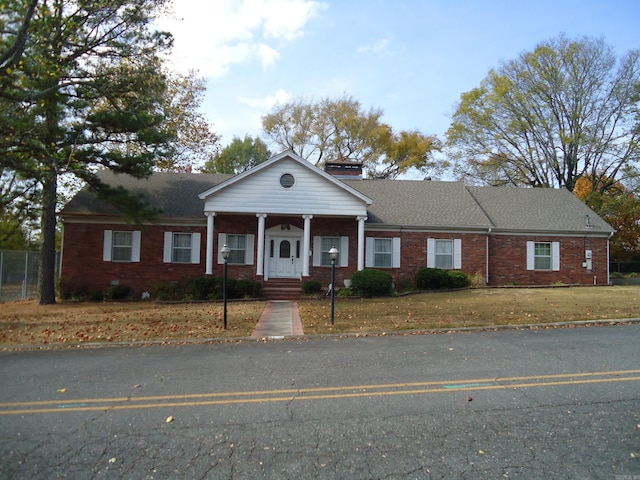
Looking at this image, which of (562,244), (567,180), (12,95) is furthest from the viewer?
(567,180)

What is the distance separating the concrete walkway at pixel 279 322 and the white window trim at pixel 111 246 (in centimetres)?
Answer: 715

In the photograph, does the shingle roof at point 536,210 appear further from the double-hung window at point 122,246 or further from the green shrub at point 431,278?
the double-hung window at point 122,246

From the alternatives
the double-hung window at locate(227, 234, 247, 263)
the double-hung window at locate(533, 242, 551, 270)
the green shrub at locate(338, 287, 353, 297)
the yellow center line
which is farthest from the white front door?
the yellow center line

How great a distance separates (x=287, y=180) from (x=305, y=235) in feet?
8.02

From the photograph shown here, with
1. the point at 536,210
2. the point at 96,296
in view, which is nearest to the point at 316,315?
the point at 96,296

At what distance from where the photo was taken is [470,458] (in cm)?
386

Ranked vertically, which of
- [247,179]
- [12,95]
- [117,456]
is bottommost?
[117,456]

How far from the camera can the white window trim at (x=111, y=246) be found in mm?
19297

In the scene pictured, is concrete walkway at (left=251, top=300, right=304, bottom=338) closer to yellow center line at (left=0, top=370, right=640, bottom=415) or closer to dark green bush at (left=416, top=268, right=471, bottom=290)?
yellow center line at (left=0, top=370, right=640, bottom=415)

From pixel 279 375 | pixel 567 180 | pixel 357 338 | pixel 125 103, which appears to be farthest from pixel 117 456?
pixel 567 180

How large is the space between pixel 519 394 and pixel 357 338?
14.0 ft

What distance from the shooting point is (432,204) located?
72.7 ft

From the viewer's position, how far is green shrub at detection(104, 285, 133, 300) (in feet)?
60.3

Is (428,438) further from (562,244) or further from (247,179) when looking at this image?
(562,244)
